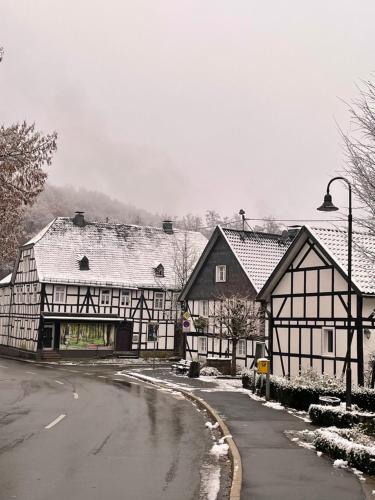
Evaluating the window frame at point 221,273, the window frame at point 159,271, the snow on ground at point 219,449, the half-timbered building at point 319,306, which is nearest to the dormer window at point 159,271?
the window frame at point 159,271

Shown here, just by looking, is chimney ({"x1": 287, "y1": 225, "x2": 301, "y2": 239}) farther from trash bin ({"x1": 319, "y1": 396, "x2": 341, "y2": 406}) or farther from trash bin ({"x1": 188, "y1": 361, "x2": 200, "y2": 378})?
trash bin ({"x1": 319, "y1": 396, "x2": 341, "y2": 406})

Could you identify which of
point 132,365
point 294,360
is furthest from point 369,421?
point 132,365

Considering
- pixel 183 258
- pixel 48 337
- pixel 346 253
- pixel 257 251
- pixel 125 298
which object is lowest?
pixel 48 337

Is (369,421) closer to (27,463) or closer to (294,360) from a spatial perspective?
(27,463)

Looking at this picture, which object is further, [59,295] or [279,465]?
[59,295]

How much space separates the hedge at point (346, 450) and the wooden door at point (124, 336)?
120 ft

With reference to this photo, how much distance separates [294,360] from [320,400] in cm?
915

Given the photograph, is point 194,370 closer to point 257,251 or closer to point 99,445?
point 257,251

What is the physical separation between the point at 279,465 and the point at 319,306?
585 inches

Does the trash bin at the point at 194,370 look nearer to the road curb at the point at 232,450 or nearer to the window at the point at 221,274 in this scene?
the road curb at the point at 232,450

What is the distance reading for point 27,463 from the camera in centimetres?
1005

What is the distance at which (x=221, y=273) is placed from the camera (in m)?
35.8

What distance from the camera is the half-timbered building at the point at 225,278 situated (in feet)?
109

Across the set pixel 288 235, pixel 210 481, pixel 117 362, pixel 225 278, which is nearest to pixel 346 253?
pixel 225 278
